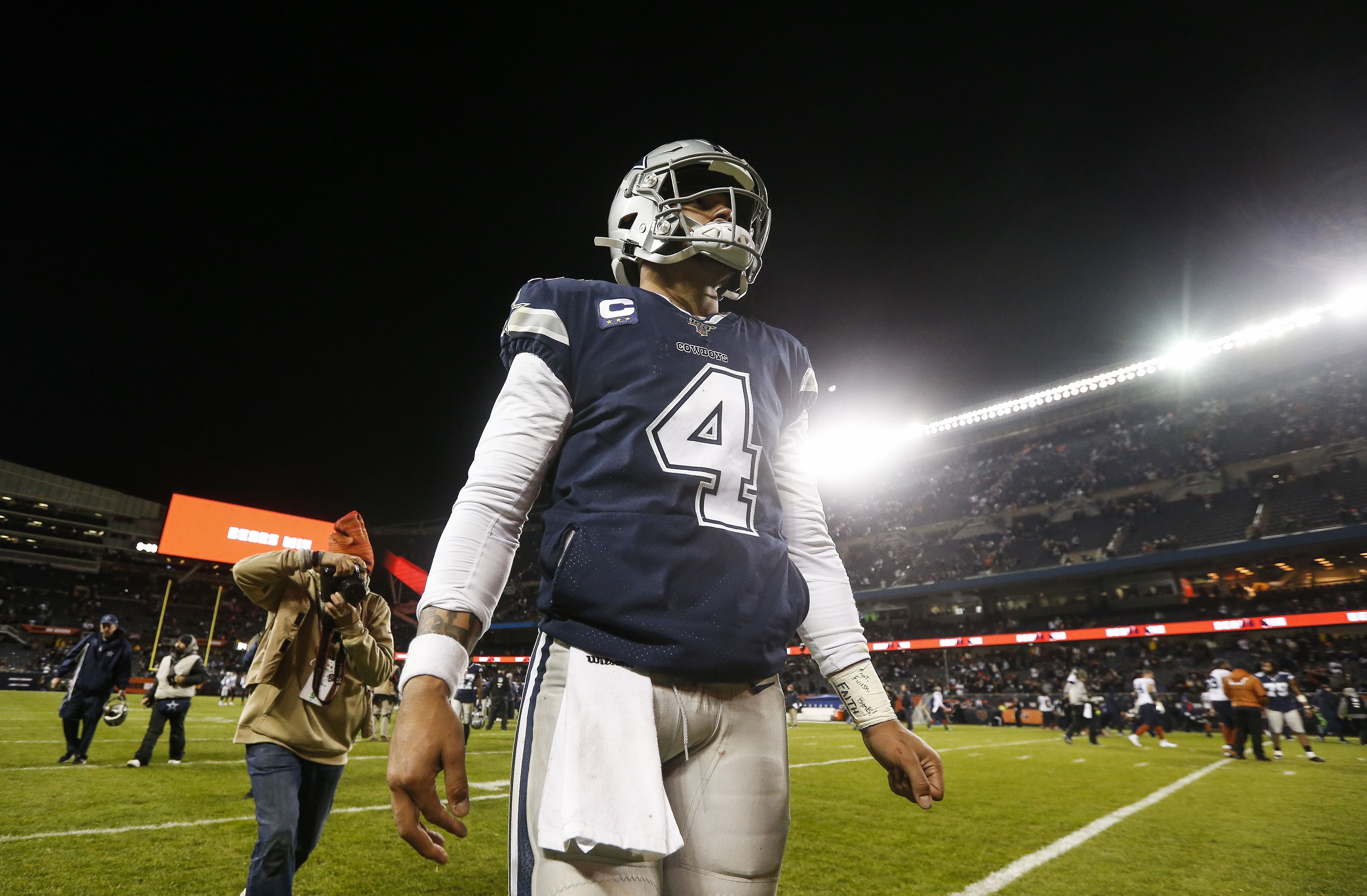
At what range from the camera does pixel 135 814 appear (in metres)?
5.86

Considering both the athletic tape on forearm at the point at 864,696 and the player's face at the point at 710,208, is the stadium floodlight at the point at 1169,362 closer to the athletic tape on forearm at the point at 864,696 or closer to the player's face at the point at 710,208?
the player's face at the point at 710,208

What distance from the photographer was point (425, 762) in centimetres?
120

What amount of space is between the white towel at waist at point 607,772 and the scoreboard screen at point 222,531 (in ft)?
128

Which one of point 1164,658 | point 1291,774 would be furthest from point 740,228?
point 1164,658

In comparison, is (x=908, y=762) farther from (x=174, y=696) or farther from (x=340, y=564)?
(x=174, y=696)

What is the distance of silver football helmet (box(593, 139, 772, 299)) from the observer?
1.92 meters

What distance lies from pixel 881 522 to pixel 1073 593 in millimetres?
12648

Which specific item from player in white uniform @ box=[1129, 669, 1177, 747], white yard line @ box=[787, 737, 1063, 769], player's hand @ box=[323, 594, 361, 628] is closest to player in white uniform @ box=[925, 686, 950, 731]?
→ white yard line @ box=[787, 737, 1063, 769]

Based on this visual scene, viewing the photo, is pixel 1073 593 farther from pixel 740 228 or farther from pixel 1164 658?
pixel 740 228

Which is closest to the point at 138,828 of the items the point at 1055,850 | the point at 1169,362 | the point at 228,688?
the point at 1055,850

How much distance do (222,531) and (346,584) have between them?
135 feet

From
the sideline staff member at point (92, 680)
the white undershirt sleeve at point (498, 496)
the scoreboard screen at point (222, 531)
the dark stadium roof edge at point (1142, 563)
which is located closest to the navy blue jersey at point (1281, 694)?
the dark stadium roof edge at point (1142, 563)

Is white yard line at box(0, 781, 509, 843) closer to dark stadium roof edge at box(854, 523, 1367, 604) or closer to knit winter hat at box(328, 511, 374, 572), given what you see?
knit winter hat at box(328, 511, 374, 572)

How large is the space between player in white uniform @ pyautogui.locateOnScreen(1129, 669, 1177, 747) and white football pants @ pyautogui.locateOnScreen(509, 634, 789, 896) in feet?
61.4
